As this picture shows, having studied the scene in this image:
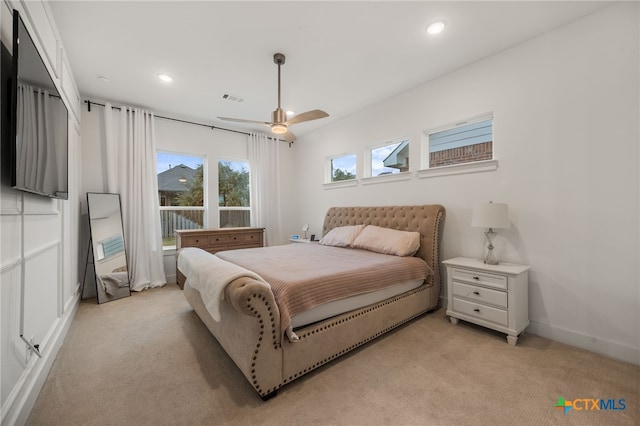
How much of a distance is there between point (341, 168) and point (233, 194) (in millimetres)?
2265

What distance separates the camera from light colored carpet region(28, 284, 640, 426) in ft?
4.90

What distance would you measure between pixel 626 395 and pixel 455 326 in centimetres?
115

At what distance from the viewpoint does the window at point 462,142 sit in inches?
116

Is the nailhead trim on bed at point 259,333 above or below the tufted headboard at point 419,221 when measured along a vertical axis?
below

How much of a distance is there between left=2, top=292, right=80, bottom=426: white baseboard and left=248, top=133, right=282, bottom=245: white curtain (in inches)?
131

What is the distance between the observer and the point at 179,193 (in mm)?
4621

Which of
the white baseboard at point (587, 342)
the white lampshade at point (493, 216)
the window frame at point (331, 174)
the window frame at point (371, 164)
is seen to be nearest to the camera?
the white baseboard at point (587, 342)

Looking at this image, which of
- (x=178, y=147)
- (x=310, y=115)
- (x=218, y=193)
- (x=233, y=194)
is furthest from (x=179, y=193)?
(x=310, y=115)

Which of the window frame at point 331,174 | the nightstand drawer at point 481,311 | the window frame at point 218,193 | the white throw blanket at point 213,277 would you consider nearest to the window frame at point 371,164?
the window frame at point 331,174

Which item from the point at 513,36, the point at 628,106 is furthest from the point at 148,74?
the point at 628,106

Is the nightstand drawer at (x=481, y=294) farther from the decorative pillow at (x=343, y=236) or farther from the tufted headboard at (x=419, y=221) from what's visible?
the decorative pillow at (x=343, y=236)

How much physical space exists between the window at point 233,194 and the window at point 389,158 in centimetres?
265

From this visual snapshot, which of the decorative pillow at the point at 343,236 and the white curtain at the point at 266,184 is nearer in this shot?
the decorative pillow at the point at 343,236

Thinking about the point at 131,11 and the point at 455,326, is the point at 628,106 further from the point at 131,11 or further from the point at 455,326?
the point at 131,11
